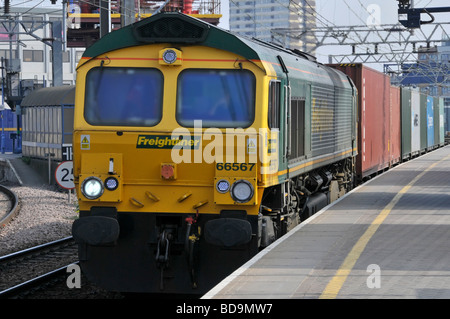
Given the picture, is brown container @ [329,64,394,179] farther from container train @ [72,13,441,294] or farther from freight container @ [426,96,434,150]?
freight container @ [426,96,434,150]

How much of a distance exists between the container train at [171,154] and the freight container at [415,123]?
84.6 ft

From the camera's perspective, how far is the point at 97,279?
415 inches

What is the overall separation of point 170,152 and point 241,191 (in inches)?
39.6

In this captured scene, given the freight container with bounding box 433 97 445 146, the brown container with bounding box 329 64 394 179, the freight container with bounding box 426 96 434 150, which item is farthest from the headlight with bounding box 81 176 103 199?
the freight container with bounding box 433 97 445 146

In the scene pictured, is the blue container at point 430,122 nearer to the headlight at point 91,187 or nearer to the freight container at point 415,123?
the freight container at point 415,123

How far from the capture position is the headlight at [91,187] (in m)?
10.5

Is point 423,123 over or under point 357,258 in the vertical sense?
over

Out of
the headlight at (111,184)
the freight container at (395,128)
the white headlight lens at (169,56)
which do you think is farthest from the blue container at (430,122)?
the headlight at (111,184)

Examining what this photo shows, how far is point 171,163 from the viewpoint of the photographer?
10547mm

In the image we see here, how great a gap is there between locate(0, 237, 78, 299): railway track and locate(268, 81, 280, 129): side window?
417 centimetres

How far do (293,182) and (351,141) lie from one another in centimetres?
682

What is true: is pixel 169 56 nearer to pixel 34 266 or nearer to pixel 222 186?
pixel 222 186

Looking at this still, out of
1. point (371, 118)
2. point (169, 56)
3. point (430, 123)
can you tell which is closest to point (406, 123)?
point (371, 118)

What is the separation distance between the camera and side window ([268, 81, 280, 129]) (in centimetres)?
1072
